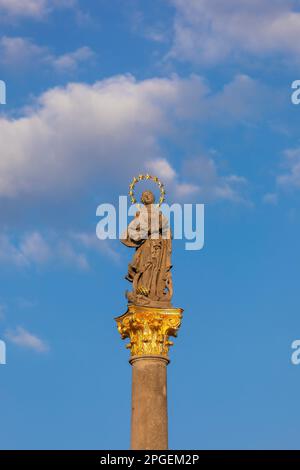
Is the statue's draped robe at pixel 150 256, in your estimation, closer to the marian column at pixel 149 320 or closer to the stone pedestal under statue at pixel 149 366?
the marian column at pixel 149 320

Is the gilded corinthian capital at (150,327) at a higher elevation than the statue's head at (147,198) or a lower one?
lower

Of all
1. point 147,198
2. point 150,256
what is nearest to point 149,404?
point 150,256

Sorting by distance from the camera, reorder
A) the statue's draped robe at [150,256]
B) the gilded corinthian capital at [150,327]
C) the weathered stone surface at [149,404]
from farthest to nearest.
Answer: the statue's draped robe at [150,256]
the gilded corinthian capital at [150,327]
the weathered stone surface at [149,404]

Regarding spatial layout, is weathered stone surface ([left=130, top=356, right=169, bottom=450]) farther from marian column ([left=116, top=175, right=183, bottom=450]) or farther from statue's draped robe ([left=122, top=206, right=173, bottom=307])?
statue's draped robe ([left=122, top=206, right=173, bottom=307])

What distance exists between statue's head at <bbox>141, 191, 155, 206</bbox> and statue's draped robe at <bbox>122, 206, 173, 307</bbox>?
23 centimetres

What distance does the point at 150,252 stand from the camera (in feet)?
211

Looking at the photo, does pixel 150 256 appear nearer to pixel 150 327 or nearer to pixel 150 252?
pixel 150 252

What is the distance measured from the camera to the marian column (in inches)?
2435

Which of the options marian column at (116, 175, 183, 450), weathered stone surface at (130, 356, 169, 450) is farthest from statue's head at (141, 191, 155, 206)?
weathered stone surface at (130, 356, 169, 450)

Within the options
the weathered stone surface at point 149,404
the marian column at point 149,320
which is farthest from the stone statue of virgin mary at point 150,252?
the weathered stone surface at point 149,404

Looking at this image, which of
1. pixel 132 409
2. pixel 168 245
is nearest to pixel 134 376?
pixel 132 409

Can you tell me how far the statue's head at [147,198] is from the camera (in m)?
64.6

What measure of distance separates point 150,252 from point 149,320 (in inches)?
112
